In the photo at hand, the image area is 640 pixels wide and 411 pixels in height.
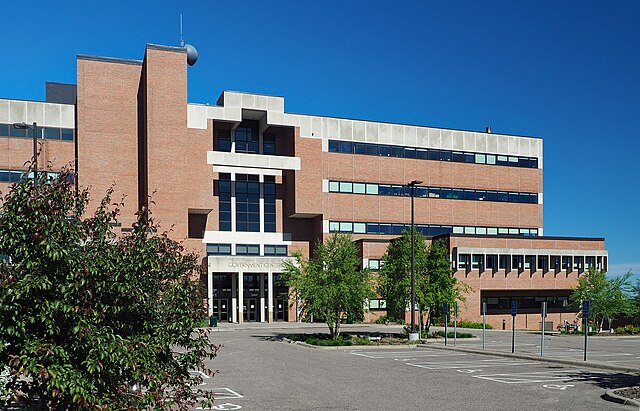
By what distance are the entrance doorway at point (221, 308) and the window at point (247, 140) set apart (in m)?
14.8

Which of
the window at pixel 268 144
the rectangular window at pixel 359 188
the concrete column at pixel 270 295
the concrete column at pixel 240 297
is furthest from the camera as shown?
the window at pixel 268 144

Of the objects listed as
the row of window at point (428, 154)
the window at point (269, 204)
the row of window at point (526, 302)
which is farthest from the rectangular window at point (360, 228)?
the row of window at point (526, 302)

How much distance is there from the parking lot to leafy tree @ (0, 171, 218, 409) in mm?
7536

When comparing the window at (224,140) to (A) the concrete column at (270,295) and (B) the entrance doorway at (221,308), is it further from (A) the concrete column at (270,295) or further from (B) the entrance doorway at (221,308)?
(B) the entrance doorway at (221,308)

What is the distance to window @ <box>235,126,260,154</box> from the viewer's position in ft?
211

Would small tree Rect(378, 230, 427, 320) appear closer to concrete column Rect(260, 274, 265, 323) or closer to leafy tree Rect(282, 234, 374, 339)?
leafy tree Rect(282, 234, 374, 339)

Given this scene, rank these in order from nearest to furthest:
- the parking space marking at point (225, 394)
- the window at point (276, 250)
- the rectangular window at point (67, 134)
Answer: the parking space marking at point (225, 394), the rectangular window at point (67, 134), the window at point (276, 250)

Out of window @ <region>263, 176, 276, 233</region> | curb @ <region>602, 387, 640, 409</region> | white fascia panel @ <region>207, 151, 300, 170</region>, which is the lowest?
curb @ <region>602, 387, 640, 409</region>

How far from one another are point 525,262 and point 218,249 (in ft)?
97.8

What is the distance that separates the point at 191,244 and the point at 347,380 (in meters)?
41.2

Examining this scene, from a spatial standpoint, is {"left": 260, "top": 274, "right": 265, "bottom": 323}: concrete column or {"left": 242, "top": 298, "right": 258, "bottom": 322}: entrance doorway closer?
{"left": 260, "top": 274, "right": 265, "bottom": 323}: concrete column

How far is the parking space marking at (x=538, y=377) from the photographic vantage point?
68.9 feet

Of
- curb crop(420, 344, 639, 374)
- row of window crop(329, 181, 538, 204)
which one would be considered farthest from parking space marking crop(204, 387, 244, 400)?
row of window crop(329, 181, 538, 204)

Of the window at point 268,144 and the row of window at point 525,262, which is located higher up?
the window at point 268,144
